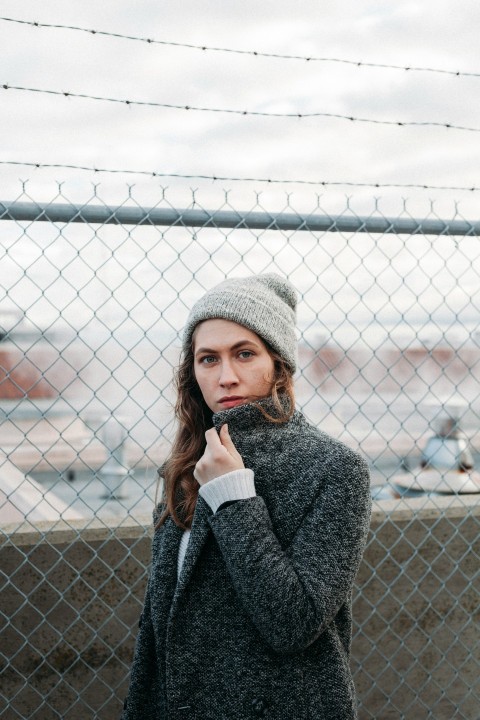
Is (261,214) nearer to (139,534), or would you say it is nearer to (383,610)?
(139,534)

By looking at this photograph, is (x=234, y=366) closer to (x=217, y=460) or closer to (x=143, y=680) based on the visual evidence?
(x=217, y=460)

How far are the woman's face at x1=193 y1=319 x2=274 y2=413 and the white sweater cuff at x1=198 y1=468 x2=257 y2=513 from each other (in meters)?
0.22

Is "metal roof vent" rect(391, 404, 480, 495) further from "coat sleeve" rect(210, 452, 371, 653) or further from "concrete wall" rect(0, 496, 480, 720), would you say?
"coat sleeve" rect(210, 452, 371, 653)

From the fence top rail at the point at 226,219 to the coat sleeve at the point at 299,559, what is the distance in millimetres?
1277

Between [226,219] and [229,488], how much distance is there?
1311mm

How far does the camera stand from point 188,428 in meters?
1.94

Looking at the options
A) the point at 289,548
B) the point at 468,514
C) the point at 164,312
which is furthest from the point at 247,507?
the point at 468,514

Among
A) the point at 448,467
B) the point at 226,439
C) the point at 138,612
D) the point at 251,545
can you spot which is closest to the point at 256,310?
the point at 226,439

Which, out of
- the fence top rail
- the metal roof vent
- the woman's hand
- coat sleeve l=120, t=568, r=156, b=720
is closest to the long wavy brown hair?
the woman's hand

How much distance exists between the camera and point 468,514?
3.29 m

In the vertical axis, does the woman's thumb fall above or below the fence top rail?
below

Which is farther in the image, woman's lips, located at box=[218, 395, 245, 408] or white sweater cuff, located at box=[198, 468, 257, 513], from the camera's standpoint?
woman's lips, located at box=[218, 395, 245, 408]

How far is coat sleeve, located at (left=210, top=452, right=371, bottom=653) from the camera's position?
4.86 ft

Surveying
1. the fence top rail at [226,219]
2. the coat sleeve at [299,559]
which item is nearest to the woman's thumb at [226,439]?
the coat sleeve at [299,559]
